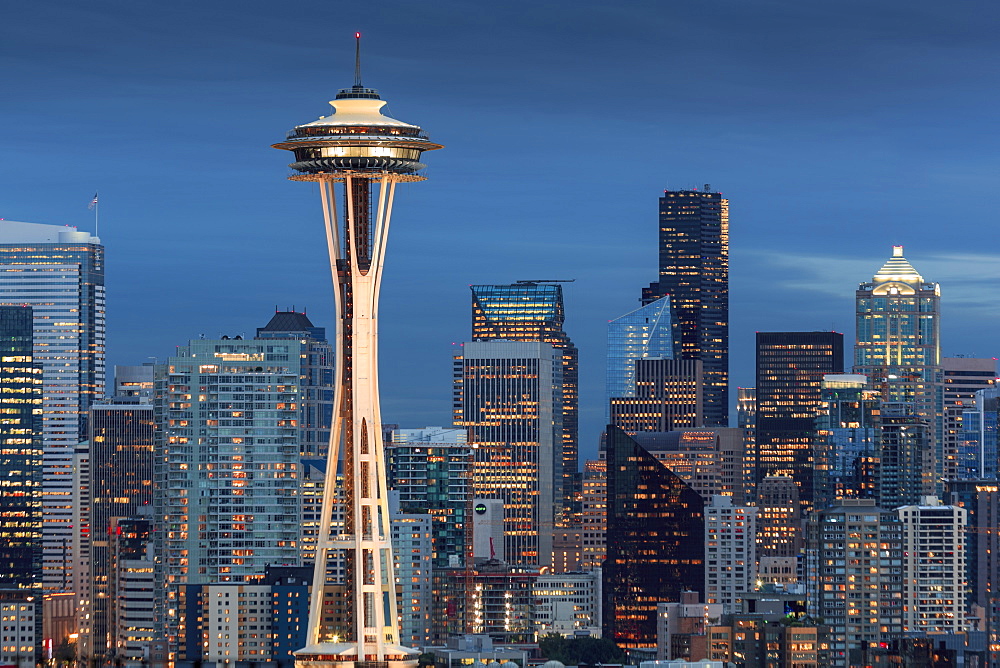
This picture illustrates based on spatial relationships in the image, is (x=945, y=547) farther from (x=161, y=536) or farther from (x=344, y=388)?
(x=344, y=388)

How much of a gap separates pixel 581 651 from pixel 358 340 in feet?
241

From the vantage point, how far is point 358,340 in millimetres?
105375

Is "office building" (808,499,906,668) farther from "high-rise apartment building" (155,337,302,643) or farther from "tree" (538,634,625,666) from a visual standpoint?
"high-rise apartment building" (155,337,302,643)

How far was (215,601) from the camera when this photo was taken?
165875 millimetres

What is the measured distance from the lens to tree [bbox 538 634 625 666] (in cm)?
16975

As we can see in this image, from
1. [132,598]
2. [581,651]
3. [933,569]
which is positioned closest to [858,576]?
[933,569]

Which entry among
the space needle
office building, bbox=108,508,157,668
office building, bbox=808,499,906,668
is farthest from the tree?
the space needle

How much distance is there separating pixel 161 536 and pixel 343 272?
309ft

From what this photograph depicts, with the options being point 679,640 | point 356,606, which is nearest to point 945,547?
point 679,640

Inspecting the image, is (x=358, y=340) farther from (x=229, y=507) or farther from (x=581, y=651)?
(x=229, y=507)

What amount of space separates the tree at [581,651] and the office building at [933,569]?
75.7 feet

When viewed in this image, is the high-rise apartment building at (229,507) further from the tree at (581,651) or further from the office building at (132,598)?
the tree at (581,651)

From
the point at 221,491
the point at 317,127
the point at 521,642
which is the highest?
the point at 317,127

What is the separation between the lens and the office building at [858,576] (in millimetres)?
152500
